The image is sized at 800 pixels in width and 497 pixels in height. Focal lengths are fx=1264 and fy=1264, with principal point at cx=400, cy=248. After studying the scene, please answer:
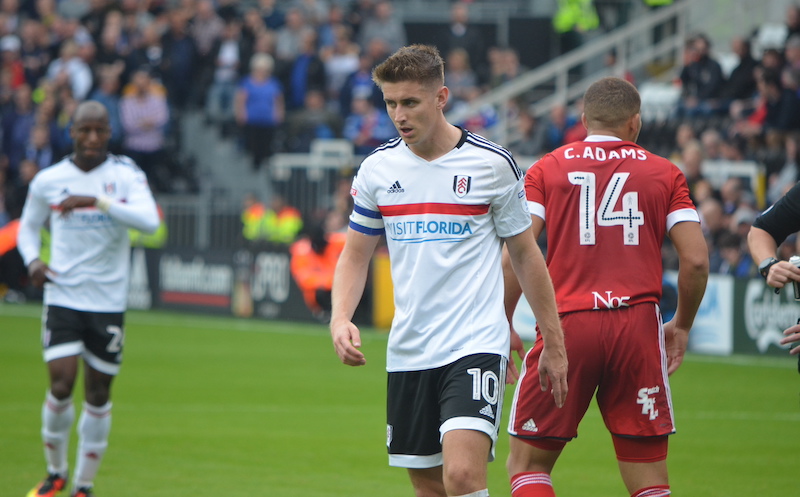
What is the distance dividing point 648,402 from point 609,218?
0.90m

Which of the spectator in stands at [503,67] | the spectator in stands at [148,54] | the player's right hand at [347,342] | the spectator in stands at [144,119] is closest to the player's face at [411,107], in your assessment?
the player's right hand at [347,342]

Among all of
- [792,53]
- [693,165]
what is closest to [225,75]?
[693,165]

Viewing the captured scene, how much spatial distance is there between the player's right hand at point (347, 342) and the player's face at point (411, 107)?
2.80ft

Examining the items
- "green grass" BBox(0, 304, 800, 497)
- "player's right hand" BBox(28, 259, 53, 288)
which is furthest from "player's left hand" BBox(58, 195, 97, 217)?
"green grass" BBox(0, 304, 800, 497)

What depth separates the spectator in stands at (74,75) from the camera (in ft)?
88.2

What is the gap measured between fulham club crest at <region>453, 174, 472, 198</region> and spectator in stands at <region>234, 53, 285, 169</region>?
780 inches

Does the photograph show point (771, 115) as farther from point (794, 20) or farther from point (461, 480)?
point (461, 480)

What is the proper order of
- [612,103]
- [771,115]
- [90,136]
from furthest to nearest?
[771,115], [90,136], [612,103]

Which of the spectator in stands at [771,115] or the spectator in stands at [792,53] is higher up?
the spectator in stands at [792,53]

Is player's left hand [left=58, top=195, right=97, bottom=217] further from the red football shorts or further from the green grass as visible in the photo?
the red football shorts

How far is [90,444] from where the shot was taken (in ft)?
26.9

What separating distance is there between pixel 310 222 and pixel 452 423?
1678cm

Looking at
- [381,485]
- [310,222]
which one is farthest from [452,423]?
[310,222]

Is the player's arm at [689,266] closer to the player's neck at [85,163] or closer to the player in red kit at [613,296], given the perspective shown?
the player in red kit at [613,296]
